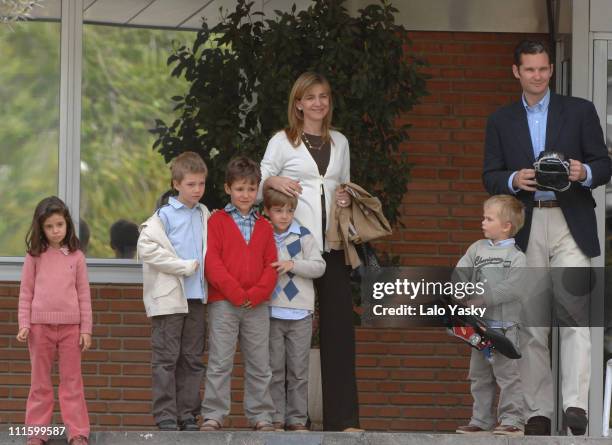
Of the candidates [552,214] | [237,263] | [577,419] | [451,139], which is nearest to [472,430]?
[577,419]

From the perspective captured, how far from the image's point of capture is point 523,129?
8125 millimetres

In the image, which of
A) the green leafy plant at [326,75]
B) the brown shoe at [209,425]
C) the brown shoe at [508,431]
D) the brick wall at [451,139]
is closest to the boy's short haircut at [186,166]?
the green leafy plant at [326,75]

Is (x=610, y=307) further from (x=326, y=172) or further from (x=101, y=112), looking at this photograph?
(x=101, y=112)

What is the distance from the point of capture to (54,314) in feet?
25.4

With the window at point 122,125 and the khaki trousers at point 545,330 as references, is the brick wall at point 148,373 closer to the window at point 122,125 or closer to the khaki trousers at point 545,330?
the window at point 122,125

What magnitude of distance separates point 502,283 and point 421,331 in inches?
98.5

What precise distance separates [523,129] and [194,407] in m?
2.32

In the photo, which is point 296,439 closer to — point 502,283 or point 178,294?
point 178,294

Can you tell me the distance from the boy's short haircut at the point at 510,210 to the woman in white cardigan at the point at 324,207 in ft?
2.77

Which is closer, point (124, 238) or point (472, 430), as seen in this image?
point (472, 430)

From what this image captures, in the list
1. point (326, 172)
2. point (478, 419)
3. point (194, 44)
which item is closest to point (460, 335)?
point (478, 419)

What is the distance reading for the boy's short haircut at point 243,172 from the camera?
313 inches

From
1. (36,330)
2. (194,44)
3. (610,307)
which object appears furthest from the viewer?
(194,44)

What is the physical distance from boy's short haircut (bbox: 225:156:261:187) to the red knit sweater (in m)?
0.22
